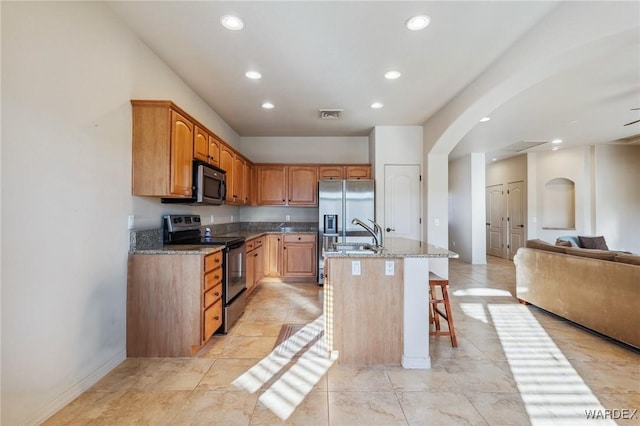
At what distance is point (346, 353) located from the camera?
2291mm

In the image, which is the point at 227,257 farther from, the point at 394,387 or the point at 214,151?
the point at 394,387

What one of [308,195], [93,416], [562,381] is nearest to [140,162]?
[93,416]

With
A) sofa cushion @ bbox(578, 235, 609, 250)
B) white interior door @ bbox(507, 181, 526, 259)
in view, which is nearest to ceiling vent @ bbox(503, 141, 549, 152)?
white interior door @ bbox(507, 181, 526, 259)

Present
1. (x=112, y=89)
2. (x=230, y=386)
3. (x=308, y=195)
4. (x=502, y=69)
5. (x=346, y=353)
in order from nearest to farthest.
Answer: (x=230, y=386) < (x=112, y=89) < (x=346, y=353) < (x=502, y=69) < (x=308, y=195)

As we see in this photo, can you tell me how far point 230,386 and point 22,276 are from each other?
142cm

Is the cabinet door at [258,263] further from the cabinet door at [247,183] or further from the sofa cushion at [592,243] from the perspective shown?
the sofa cushion at [592,243]

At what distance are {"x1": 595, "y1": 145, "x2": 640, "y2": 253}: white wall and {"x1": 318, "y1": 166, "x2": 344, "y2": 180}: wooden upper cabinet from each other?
19.1ft

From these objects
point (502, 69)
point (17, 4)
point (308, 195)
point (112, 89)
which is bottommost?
point (308, 195)

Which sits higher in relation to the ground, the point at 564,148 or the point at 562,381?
the point at 564,148

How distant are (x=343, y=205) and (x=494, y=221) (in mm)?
5680

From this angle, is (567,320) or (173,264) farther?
(567,320)

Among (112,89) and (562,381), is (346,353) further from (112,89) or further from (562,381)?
(112,89)

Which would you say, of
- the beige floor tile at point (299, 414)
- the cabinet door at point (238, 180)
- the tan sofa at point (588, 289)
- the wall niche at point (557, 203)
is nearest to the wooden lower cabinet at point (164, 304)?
the beige floor tile at point (299, 414)

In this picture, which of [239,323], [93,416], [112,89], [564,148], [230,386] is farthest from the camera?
[564,148]
